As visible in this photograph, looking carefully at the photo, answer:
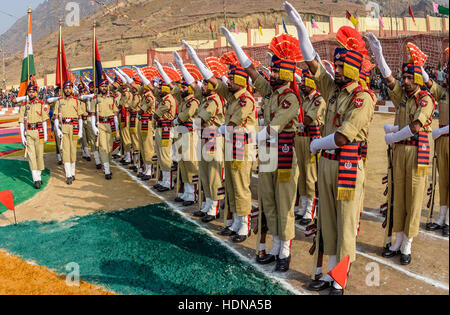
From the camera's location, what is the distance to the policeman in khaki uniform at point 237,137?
19.7 ft

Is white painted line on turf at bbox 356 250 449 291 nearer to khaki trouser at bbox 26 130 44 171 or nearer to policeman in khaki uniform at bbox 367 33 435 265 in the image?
policeman in khaki uniform at bbox 367 33 435 265

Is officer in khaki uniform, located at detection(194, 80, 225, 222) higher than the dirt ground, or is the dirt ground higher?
officer in khaki uniform, located at detection(194, 80, 225, 222)

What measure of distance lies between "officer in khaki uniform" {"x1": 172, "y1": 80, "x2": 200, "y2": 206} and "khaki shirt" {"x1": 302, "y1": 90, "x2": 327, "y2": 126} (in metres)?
2.33

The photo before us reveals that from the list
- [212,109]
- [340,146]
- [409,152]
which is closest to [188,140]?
[212,109]

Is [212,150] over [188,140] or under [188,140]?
under

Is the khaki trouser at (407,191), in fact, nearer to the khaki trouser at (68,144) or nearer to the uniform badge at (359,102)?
the uniform badge at (359,102)

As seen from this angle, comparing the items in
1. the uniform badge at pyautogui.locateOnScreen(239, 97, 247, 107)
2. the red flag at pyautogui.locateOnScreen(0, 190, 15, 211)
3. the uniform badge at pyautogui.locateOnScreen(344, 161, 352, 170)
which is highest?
A: the uniform badge at pyautogui.locateOnScreen(239, 97, 247, 107)

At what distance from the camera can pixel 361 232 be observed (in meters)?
6.50

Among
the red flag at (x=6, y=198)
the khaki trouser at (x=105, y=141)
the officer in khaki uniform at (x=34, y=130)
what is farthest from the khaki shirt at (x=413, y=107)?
the officer in khaki uniform at (x=34, y=130)

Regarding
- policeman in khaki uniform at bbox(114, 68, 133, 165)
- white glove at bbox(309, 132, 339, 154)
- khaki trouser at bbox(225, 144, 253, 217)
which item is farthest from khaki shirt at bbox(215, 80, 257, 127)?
policeman in khaki uniform at bbox(114, 68, 133, 165)

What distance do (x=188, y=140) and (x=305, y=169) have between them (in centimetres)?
263

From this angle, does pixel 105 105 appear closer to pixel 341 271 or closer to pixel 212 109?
pixel 212 109

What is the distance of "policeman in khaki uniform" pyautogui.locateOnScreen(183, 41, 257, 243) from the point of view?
19.7ft

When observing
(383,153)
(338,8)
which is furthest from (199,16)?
(383,153)
